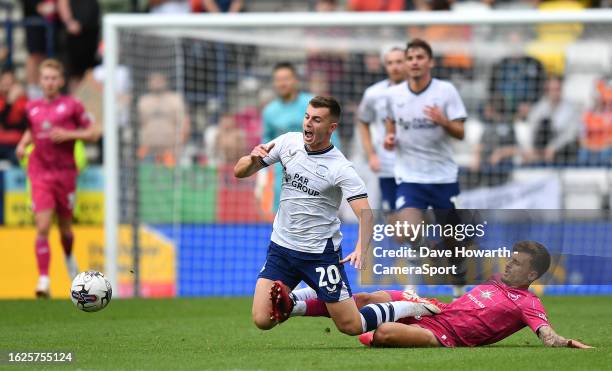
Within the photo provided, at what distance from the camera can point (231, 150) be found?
16109 mm

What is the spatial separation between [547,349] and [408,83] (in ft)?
13.3

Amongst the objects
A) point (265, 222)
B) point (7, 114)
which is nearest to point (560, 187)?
point (265, 222)

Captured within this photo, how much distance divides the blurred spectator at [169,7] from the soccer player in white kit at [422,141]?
8.30 meters

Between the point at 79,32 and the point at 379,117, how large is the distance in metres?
7.87

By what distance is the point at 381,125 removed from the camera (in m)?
13.0

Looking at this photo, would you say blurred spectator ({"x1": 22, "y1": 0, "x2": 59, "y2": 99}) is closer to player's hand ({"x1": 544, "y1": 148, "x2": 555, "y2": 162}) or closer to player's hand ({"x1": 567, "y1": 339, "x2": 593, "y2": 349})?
player's hand ({"x1": 544, "y1": 148, "x2": 555, "y2": 162})

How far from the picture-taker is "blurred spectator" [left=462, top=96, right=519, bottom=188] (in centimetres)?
1598

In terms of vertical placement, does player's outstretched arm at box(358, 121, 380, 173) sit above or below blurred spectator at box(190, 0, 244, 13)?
below

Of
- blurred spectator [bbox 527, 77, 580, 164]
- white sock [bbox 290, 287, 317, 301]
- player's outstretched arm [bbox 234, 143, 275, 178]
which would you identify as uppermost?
player's outstretched arm [bbox 234, 143, 275, 178]

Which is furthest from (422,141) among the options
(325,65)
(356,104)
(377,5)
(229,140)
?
(377,5)

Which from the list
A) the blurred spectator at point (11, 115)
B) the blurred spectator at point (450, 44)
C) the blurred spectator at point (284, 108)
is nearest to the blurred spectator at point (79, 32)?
the blurred spectator at point (11, 115)

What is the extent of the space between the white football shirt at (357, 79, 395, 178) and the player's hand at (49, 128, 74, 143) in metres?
3.48

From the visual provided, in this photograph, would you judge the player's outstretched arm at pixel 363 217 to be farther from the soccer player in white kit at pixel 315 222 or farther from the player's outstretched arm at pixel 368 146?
the player's outstretched arm at pixel 368 146

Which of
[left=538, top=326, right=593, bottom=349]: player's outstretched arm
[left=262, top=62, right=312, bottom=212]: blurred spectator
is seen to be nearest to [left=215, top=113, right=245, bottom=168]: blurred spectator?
[left=262, top=62, right=312, bottom=212]: blurred spectator
